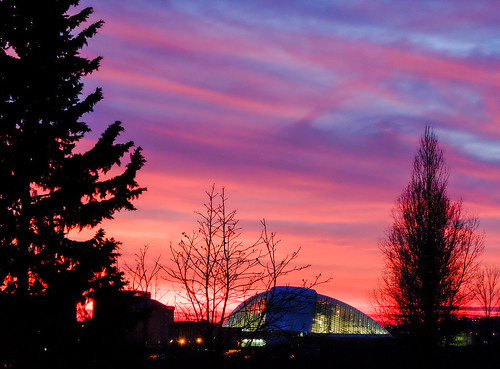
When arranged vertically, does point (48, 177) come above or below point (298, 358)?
above

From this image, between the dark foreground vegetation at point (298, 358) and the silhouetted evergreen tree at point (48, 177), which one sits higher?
the silhouetted evergreen tree at point (48, 177)

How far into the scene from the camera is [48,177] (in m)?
16.3

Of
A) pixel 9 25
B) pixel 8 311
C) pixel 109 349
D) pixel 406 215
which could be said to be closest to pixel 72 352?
pixel 109 349

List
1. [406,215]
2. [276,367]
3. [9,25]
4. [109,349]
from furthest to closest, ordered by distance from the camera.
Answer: [406,215] < [276,367] < [9,25] < [109,349]

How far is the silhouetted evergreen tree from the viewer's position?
15.1 m

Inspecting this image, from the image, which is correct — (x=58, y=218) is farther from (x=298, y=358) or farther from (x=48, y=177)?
(x=298, y=358)

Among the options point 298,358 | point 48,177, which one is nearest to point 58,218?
point 48,177

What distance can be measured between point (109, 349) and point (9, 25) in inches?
352

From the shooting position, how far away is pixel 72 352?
1512 cm

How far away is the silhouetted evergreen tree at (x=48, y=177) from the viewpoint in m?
15.1

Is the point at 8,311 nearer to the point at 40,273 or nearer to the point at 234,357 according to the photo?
the point at 40,273

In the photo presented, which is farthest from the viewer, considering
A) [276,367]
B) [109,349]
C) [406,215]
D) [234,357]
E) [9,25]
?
[406,215]

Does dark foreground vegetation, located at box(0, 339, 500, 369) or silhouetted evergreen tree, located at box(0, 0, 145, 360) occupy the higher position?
silhouetted evergreen tree, located at box(0, 0, 145, 360)

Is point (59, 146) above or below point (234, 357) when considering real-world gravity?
above
